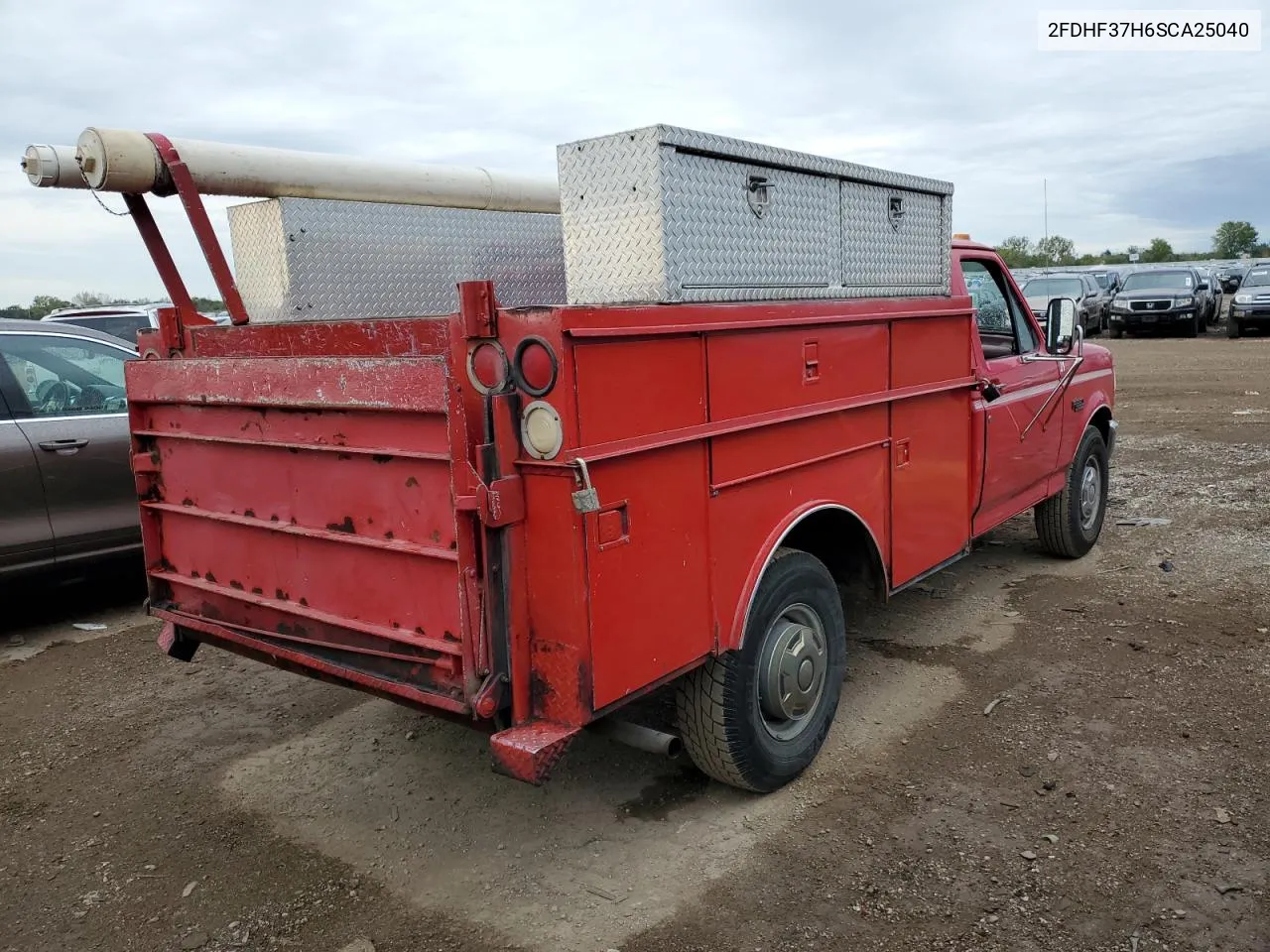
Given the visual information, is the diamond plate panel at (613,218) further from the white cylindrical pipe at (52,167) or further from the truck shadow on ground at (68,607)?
the truck shadow on ground at (68,607)

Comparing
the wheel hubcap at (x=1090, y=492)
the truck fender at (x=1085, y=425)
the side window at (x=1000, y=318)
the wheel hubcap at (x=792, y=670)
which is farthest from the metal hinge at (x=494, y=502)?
the wheel hubcap at (x=1090, y=492)

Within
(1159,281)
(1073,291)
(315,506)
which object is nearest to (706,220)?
(315,506)

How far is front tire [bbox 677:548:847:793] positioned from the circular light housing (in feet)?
3.32

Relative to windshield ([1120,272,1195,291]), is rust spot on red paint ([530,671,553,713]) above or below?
below

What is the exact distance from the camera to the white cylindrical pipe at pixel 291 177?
125 inches

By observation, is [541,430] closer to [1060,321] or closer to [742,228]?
[742,228]

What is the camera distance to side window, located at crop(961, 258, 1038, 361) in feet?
18.1

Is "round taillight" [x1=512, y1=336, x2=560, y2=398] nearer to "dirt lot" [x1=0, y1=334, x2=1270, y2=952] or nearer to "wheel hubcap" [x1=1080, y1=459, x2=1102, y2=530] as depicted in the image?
"dirt lot" [x1=0, y1=334, x2=1270, y2=952]

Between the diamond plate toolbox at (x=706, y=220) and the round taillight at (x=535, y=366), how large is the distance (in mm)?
500

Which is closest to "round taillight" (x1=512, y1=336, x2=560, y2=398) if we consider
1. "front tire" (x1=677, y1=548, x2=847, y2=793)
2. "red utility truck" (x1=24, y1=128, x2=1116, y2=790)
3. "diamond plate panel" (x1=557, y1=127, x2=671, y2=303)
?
"red utility truck" (x1=24, y1=128, x2=1116, y2=790)

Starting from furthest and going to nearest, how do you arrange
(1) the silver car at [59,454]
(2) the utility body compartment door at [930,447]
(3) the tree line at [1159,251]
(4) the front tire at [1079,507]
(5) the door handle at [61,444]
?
(3) the tree line at [1159,251] < (4) the front tire at [1079,507] < (5) the door handle at [61,444] < (1) the silver car at [59,454] < (2) the utility body compartment door at [930,447]

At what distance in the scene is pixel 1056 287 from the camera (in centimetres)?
2259

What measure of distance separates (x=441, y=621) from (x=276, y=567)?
2.59 ft

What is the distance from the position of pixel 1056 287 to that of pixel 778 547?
70.8 feet
